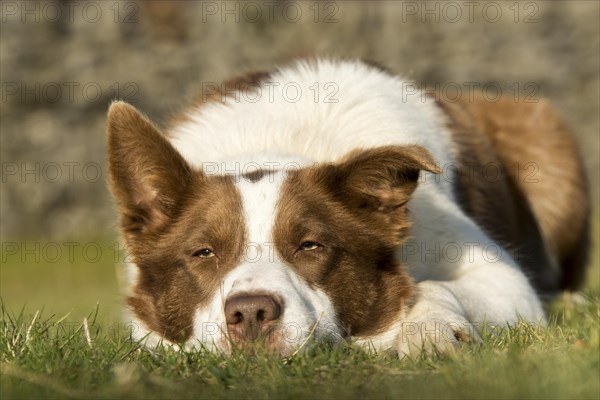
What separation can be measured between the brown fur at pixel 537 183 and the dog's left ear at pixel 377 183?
2191 millimetres

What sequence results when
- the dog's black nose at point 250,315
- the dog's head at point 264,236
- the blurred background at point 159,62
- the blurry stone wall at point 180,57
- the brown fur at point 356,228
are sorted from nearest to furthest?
the dog's black nose at point 250,315 < the dog's head at point 264,236 < the brown fur at point 356,228 < the blurred background at point 159,62 < the blurry stone wall at point 180,57

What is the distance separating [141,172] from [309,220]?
956 mm

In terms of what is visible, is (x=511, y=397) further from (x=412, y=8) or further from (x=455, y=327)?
(x=412, y=8)

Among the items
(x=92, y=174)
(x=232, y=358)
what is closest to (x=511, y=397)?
(x=232, y=358)

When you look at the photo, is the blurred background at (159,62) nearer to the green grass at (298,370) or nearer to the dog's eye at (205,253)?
the dog's eye at (205,253)

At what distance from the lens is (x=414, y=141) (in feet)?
18.8

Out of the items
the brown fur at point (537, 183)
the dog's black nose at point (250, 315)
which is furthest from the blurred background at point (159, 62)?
the dog's black nose at point (250, 315)

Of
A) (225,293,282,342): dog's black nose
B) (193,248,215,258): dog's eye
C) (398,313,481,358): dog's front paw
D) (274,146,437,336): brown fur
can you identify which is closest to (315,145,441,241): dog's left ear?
(274,146,437,336): brown fur

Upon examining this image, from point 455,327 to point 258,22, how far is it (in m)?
12.5

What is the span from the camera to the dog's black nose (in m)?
3.93

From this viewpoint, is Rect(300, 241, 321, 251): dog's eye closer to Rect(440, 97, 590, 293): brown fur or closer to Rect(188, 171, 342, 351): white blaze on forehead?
Rect(188, 171, 342, 351): white blaze on forehead

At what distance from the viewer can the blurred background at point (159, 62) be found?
49.3 feet

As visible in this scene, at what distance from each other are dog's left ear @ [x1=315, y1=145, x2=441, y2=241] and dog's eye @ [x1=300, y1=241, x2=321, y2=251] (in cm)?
39

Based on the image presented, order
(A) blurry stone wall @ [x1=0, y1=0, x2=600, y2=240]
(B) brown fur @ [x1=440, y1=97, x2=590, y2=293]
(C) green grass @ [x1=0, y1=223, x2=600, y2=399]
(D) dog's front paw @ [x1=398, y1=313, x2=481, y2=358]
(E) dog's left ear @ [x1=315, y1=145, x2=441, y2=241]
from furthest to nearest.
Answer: (A) blurry stone wall @ [x1=0, y1=0, x2=600, y2=240]
(B) brown fur @ [x1=440, y1=97, x2=590, y2=293]
(E) dog's left ear @ [x1=315, y1=145, x2=441, y2=241]
(D) dog's front paw @ [x1=398, y1=313, x2=481, y2=358]
(C) green grass @ [x1=0, y1=223, x2=600, y2=399]
